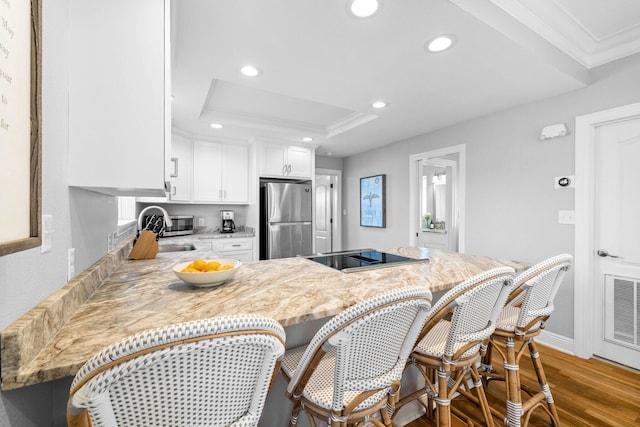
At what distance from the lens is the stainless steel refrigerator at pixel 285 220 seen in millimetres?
3863

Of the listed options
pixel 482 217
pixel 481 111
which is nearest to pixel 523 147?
pixel 481 111

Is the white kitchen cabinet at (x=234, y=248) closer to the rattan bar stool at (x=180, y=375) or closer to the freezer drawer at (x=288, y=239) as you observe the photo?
the freezer drawer at (x=288, y=239)

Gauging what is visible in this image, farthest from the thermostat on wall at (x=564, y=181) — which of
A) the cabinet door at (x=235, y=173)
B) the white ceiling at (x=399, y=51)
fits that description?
the cabinet door at (x=235, y=173)

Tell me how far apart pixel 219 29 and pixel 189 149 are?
2416mm

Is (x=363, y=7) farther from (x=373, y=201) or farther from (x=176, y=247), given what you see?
(x=373, y=201)

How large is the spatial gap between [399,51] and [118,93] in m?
1.65

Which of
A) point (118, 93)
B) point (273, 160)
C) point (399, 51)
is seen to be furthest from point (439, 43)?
point (273, 160)

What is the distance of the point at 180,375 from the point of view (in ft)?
1.66

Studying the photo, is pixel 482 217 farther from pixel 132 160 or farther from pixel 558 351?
pixel 132 160

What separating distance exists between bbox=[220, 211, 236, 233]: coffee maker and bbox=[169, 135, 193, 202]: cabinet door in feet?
1.92

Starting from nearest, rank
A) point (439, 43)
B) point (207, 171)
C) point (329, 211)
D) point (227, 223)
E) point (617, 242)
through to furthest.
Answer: point (439, 43)
point (617, 242)
point (207, 171)
point (227, 223)
point (329, 211)

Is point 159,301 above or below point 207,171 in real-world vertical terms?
below

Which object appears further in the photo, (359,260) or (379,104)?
(379,104)

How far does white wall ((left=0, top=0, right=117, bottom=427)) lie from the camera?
0.60m
